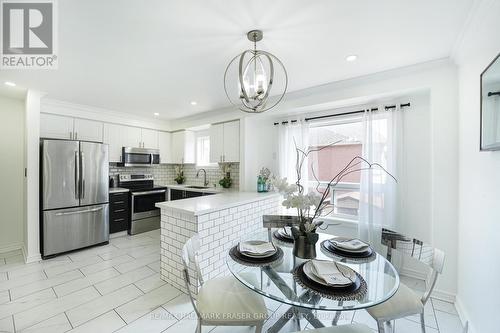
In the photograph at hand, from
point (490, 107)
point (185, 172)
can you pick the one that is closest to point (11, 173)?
point (185, 172)

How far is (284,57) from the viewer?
213cm

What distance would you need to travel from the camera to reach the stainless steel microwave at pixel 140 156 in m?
4.25

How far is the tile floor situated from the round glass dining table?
702 mm

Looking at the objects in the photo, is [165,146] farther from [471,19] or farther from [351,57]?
[471,19]

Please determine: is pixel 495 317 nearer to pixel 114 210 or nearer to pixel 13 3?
pixel 13 3

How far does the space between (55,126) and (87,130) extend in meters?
0.43

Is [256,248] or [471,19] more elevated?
[471,19]

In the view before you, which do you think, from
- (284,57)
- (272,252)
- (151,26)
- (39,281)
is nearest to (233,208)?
(272,252)

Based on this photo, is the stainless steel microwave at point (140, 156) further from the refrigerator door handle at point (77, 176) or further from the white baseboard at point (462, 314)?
the white baseboard at point (462, 314)

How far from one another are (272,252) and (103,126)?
4053 mm

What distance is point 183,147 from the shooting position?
4.87 metres

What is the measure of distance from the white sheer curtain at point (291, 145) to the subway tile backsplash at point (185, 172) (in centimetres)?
103

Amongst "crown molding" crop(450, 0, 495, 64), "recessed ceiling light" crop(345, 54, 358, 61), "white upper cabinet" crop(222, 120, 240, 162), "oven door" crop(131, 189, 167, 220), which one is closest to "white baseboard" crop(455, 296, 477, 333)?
"crown molding" crop(450, 0, 495, 64)

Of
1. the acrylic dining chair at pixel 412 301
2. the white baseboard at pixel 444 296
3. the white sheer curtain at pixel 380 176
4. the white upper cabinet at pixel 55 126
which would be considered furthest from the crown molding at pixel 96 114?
the white baseboard at pixel 444 296
